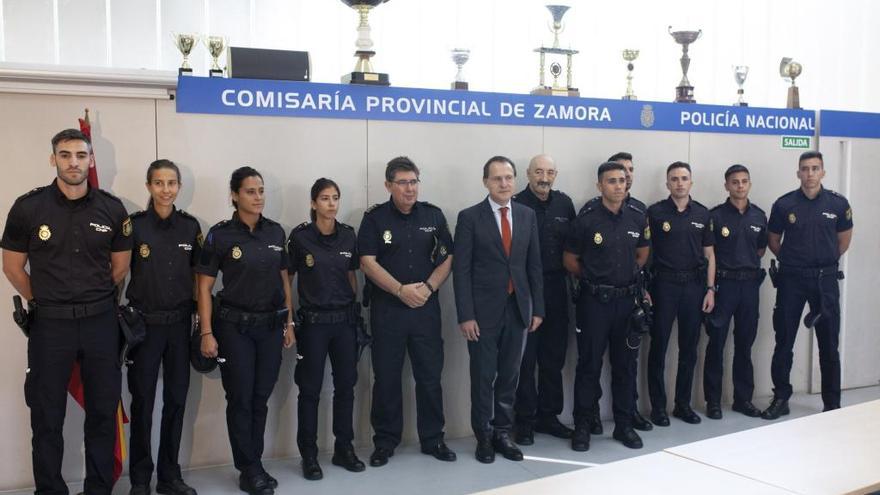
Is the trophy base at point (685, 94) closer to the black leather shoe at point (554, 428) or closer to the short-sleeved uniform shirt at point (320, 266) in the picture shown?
the black leather shoe at point (554, 428)

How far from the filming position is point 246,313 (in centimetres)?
415

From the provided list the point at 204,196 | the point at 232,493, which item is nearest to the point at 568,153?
the point at 204,196

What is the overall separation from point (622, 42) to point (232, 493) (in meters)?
4.80

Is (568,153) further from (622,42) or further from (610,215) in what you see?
(622,42)

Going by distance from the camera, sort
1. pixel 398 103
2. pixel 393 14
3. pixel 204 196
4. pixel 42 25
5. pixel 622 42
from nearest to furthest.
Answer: pixel 204 196 → pixel 398 103 → pixel 42 25 → pixel 393 14 → pixel 622 42

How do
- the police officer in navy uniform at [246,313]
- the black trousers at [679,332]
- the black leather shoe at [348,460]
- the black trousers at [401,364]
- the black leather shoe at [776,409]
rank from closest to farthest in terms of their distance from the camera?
the police officer in navy uniform at [246,313] → the black leather shoe at [348,460] → the black trousers at [401,364] → the black trousers at [679,332] → the black leather shoe at [776,409]

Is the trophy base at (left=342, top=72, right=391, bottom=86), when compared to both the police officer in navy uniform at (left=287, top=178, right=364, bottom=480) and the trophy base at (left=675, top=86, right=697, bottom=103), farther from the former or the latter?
the trophy base at (left=675, top=86, right=697, bottom=103)

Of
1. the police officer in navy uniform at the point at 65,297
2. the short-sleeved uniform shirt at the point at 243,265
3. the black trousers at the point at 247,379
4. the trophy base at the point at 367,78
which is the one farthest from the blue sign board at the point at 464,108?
the black trousers at the point at 247,379

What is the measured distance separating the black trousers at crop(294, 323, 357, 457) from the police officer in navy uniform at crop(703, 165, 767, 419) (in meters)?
2.63

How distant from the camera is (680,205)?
17.9 feet

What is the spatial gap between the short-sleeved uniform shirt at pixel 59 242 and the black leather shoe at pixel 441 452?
2.08 metres

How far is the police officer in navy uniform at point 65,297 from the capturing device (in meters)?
3.70

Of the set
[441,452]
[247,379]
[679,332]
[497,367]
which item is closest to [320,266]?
[247,379]

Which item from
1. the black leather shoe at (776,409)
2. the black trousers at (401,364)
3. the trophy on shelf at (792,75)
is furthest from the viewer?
the trophy on shelf at (792,75)
